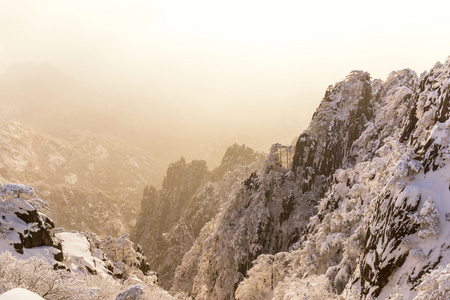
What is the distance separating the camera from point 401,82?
86.5m

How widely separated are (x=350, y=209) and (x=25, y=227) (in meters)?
41.1

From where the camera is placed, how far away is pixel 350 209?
53875 mm

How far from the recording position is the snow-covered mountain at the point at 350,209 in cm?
2550

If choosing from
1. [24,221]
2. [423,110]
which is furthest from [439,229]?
[24,221]

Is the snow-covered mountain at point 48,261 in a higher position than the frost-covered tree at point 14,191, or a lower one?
lower

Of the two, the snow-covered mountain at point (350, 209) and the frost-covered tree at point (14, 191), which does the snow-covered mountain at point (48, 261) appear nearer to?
the frost-covered tree at point (14, 191)

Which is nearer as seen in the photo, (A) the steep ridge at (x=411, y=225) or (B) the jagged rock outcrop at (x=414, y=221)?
(A) the steep ridge at (x=411, y=225)

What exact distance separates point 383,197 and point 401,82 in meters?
66.3

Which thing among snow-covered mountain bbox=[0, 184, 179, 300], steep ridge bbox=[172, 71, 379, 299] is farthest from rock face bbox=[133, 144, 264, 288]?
snow-covered mountain bbox=[0, 184, 179, 300]

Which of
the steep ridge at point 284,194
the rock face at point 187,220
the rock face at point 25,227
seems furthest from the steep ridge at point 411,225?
the rock face at point 187,220

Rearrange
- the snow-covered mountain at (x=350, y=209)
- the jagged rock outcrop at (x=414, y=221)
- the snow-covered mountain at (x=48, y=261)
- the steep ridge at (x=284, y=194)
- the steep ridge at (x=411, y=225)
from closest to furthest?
the steep ridge at (x=411, y=225) < the jagged rock outcrop at (x=414, y=221) < the snow-covered mountain at (x=48, y=261) < the snow-covered mountain at (x=350, y=209) < the steep ridge at (x=284, y=194)

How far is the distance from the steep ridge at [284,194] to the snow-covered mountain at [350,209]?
0.75 ft

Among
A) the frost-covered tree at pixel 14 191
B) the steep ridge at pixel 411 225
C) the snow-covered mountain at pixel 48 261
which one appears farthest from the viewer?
the frost-covered tree at pixel 14 191

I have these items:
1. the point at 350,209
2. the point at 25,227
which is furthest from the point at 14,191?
the point at 350,209
